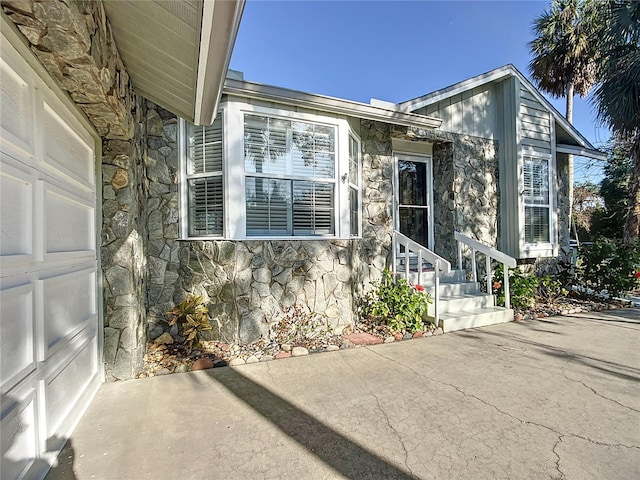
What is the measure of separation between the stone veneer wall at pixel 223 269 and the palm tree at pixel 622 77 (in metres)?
6.92

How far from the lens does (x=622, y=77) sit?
6480 mm

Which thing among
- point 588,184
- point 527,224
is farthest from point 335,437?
point 588,184

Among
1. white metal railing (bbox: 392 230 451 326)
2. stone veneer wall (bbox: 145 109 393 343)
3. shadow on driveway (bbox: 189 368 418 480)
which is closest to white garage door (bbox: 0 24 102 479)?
shadow on driveway (bbox: 189 368 418 480)

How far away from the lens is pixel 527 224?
671 centimetres

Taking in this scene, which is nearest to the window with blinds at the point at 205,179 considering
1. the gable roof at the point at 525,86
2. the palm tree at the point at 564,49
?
the gable roof at the point at 525,86

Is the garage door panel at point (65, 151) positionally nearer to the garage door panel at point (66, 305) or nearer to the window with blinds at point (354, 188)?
the garage door panel at point (66, 305)

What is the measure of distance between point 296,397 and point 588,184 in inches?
785

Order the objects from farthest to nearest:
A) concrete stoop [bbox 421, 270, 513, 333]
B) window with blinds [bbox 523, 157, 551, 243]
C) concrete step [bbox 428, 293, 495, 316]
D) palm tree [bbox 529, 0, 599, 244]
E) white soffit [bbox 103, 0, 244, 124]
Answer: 1. palm tree [bbox 529, 0, 599, 244]
2. window with blinds [bbox 523, 157, 551, 243]
3. concrete step [bbox 428, 293, 495, 316]
4. concrete stoop [bbox 421, 270, 513, 333]
5. white soffit [bbox 103, 0, 244, 124]

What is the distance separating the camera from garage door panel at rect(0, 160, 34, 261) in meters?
1.61

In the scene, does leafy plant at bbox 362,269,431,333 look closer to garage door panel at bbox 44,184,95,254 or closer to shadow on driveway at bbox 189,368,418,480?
shadow on driveway at bbox 189,368,418,480

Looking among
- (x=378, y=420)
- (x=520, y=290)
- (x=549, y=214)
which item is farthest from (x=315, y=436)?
(x=549, y=214)

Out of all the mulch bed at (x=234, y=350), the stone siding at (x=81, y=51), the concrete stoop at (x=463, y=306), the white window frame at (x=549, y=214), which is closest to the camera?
the stone siding at (x=81, y=51)

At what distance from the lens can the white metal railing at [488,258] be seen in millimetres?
5309

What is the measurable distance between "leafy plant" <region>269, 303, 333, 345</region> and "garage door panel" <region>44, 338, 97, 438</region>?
6.32 ft
